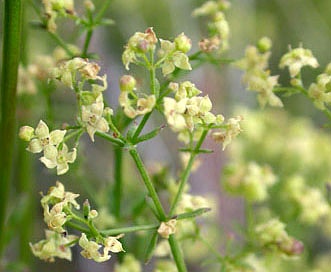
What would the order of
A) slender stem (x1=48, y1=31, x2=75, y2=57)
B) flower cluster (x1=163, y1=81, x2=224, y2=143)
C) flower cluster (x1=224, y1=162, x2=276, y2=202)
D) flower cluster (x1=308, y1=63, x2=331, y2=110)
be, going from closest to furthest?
flower cluster (x1=163, y1=81, x2=224, y2=143)
flower cluster (x1=308, y1=63, x2=331, y2=110)
slender stem (x1=48, y1=31, x2=75, y2=57)
flower cluster (x1=224, y1=162, x2=276, y2=202)

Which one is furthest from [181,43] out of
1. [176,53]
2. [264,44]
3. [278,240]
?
[278,240]

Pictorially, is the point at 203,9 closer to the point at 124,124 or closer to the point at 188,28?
the point at 124,124

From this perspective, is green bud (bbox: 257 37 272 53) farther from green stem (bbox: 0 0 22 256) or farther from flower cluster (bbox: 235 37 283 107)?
green stem (bbox: 0 0 22 256)

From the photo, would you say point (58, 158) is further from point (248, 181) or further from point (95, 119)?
point (248, 181)

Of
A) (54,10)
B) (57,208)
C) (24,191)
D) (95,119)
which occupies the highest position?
(54,10)

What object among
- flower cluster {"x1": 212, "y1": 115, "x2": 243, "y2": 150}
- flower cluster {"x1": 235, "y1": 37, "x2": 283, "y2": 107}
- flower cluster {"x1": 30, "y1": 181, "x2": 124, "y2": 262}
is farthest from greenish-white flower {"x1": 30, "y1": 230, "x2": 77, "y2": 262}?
flower cluster {"x1": 235, "y1": 37, "x2": 283, "y2": 107}

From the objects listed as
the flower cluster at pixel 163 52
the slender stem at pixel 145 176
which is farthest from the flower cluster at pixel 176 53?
the slender stem at pixel 145 176
